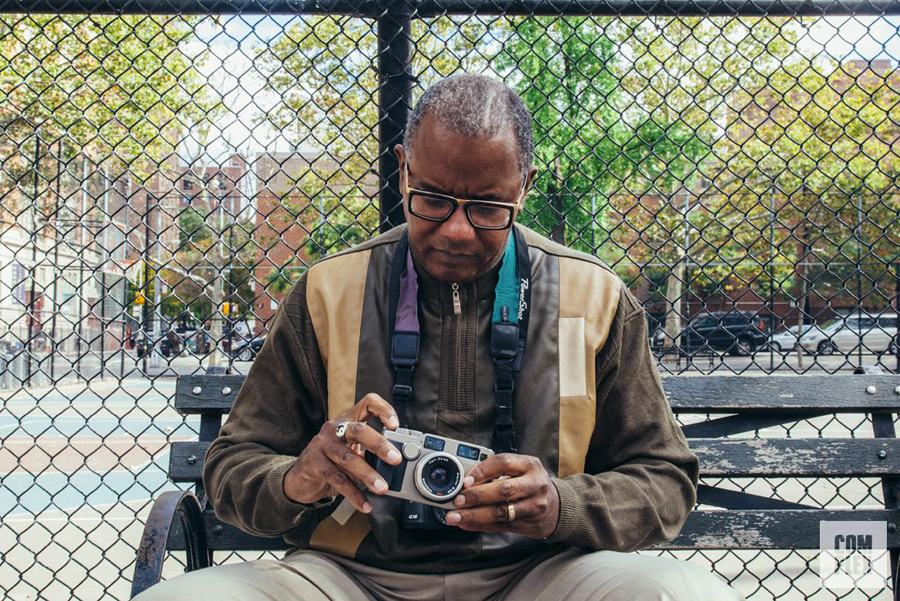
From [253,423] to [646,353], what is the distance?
40.6 inches

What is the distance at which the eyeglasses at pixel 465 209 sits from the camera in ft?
5.89

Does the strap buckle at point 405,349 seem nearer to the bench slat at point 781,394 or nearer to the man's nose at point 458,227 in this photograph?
the man's nose at point 458,227

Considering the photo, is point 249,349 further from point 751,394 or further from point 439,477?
point 751,394

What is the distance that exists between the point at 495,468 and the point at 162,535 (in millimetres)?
778

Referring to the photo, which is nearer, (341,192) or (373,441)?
(373,441)

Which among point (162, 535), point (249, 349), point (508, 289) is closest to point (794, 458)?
point (508, 289)

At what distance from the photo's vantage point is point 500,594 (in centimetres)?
188

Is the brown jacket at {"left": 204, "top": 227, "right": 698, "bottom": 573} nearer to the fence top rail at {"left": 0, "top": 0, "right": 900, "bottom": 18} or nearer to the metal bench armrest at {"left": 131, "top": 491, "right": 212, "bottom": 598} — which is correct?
the metal bench armrest at {"left": 131, "top": 491, "right": 212, "bottom": 598}

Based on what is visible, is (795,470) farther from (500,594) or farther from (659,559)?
(500,594)

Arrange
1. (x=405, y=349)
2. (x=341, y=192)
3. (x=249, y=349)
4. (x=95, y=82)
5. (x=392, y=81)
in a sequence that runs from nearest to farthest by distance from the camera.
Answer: (x=405, y=349) → (x=392, y=81) → (x=249, y=349) → (x=341, y=192) → (x=95, y=82)

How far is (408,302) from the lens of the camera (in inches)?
77.4

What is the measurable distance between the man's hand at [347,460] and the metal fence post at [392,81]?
1271mm

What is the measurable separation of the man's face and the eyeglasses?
1 cm

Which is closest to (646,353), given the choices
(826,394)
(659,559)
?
(659,559)
